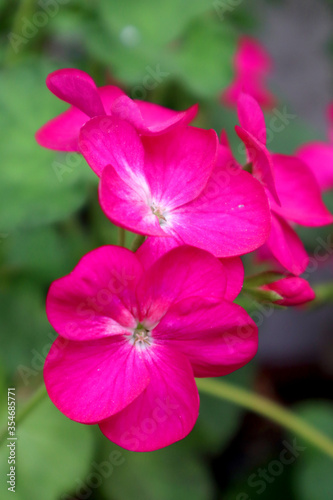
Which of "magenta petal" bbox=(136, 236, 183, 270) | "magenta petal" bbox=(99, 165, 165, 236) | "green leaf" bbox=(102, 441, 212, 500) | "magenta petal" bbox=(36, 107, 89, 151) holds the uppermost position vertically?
"magenta petal" bbox=(99, 165, 165, 236)

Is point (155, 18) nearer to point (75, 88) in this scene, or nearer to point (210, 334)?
point (75, 88)

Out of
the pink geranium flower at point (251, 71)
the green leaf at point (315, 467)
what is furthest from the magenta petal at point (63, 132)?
the pink geranium flower at point (251, 71)

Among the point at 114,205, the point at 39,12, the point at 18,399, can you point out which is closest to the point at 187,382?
the point at 114,205

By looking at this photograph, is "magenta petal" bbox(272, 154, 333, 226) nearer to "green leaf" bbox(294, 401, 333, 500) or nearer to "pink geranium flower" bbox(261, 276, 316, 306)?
"pink geranium flower" bbox(261, 276, 316, 306)

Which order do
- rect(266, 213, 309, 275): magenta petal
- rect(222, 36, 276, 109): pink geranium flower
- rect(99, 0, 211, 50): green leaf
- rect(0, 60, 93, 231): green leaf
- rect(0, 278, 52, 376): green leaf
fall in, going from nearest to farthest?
rect(266, 213, 309, 275): magenta petal, rect(0, 60, 93, 231): green leaf, rect(0, 278, 52, 376): green leaf, rect(99, 0, 211, 50): green leaf, rect(222, 36, 276, 109): pink geranium flower

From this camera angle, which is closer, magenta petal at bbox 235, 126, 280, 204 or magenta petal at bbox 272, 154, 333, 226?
magenta petal at bbox 235, 126, 280, 204

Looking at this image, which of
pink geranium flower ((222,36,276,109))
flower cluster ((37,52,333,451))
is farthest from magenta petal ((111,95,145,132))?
pink geranium flower ((222,36,276,109))
